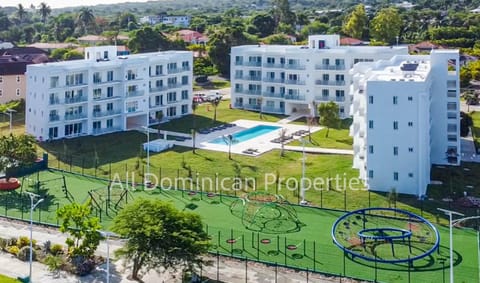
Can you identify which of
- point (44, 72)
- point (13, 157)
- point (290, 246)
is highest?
point (44, 72)

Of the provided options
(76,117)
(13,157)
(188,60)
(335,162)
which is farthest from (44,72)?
(335,162)

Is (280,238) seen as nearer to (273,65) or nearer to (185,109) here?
(185,109)

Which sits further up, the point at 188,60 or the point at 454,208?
the point at 188,60

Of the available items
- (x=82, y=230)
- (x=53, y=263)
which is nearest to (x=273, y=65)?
(x=82, y=230)

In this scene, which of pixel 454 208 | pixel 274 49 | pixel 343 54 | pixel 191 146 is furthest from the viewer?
pixel 274 49

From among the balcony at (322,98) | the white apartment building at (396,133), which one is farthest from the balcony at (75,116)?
the white apartment building at (396,133)

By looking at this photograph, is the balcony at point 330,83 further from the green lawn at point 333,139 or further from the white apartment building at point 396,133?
the white apartment building at point 396,133

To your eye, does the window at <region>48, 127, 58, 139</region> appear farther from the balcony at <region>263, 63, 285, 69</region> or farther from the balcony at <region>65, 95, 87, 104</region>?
the balcony at <region>263, 63, 285, 69</region>

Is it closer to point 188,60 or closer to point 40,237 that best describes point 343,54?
point 188,60
